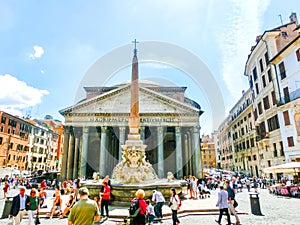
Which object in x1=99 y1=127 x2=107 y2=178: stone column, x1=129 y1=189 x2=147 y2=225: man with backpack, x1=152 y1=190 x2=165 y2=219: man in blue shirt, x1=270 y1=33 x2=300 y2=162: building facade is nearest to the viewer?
x1=129 y1=189 x2=147 y2=225: man with backpack

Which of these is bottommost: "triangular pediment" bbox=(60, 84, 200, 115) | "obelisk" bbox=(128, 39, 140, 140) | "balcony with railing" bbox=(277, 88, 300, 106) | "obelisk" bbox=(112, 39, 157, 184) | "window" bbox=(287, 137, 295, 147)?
"obelisk" bbox=(112, 39, 157, 184)

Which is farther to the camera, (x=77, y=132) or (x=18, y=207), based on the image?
(x=77, y=132)

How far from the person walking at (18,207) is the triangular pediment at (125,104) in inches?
897

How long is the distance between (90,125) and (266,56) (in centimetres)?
2254

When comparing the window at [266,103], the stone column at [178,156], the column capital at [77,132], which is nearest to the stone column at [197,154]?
the stone column at [178,156]

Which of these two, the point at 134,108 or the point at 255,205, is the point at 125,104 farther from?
the point at 255,205

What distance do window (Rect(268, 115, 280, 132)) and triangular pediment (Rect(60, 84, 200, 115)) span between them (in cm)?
876

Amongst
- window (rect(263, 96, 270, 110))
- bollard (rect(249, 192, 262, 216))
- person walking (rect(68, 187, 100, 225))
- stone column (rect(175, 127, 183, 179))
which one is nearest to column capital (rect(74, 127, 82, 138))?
stone column (rect(175, 127, 183, 179))

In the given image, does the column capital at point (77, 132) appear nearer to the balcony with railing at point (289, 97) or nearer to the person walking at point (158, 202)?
the balcony with railing at point (289, 97)

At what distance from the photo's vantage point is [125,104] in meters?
29.3

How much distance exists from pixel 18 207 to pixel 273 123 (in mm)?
23151

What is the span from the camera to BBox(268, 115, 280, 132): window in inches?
843

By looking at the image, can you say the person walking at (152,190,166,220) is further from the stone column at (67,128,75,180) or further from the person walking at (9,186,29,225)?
the stone column at (67,128,75,180)

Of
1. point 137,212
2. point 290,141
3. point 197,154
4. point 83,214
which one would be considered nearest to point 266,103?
point 290,141
